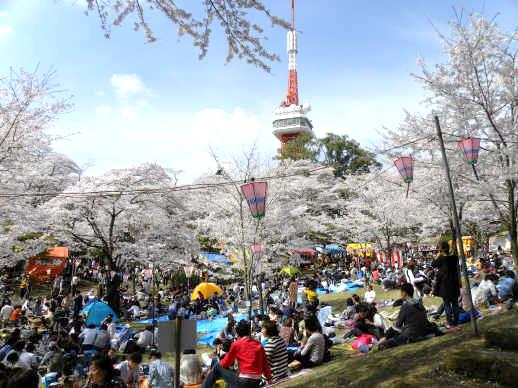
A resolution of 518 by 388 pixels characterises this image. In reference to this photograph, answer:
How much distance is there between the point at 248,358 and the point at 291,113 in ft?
232

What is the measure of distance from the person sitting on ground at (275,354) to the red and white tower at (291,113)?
2640 inches

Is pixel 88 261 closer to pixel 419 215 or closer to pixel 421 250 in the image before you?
pixel 419 215

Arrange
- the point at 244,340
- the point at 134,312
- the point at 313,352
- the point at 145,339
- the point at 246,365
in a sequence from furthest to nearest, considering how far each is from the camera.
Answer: the point at 134,312 < the point at 145,339 < the point at 313,352 < the point at 244,340 < the point at 246,365

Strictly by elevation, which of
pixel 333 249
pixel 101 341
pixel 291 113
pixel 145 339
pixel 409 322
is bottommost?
pixel 145 339

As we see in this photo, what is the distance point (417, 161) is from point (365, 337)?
6754mm

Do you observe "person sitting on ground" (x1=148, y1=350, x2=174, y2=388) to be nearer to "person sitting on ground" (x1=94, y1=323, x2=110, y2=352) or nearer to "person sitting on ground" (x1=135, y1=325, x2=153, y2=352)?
"person sitting on ground" (x1=94, y1=323, x2=110, y2=352)

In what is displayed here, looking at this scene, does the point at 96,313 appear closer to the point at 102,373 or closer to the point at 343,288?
the point at 102,373

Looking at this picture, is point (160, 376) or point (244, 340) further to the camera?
point (160, 376)

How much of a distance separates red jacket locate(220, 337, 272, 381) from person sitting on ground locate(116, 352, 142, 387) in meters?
2.23

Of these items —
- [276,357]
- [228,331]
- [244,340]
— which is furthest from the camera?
[228,331]

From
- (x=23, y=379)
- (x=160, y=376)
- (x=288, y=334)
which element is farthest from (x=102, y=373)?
(x=288, y=334)

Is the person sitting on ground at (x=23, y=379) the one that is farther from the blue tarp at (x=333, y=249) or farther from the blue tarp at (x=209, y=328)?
the blue tarp at (x=333, y=249)

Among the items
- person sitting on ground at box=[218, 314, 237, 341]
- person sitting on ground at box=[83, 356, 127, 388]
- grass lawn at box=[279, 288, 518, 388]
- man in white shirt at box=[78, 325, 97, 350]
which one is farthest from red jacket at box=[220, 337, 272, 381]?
man in white shirt at box=[78, 325, 97, 350]

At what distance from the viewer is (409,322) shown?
20.0ft
